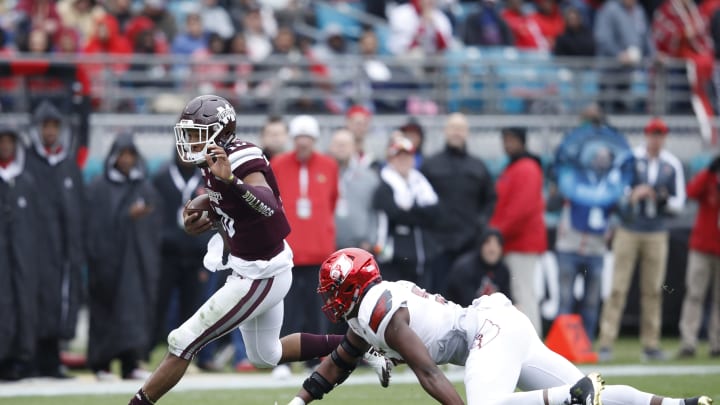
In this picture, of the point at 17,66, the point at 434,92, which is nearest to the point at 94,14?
the point at 17,66

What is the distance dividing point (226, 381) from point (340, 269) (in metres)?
4.29

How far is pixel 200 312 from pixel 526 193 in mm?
5558

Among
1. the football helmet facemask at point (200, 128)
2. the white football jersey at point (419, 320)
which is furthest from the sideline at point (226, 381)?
the white football jersey at point (419, 320)

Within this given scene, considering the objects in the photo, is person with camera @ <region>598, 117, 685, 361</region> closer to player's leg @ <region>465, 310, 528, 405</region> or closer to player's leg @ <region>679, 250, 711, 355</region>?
player's leg @ <region>679, 250, 711, 355</region>

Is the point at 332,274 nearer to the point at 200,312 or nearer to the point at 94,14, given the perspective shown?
the point at 200,312

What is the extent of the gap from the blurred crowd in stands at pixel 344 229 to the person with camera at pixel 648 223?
0.01 m

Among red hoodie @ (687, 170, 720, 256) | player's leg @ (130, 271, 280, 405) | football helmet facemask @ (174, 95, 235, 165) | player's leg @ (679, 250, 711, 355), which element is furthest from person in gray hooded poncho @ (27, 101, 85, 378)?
red hoodie @ (687, 170, 720, 256)

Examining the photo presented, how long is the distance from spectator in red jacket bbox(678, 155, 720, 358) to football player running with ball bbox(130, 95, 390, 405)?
6.16m

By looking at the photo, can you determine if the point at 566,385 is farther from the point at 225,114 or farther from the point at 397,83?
the point at 397,83

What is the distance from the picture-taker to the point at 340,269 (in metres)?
6.71

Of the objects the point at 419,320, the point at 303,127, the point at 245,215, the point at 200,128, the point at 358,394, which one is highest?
the point at 200,128

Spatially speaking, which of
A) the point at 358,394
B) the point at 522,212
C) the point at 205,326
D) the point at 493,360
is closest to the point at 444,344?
the point at 493,360

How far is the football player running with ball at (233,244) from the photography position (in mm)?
7316

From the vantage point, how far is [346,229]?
11969 mm
